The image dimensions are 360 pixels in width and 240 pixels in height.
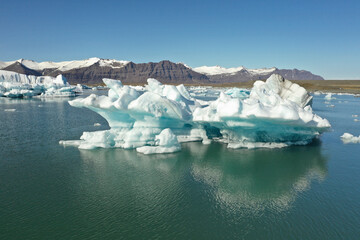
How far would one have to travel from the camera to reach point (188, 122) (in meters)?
24.1

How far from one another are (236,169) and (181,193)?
5532 mm

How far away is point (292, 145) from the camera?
939 inches

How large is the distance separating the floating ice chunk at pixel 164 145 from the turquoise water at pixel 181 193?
2.32ft

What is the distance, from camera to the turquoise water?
1084 cm

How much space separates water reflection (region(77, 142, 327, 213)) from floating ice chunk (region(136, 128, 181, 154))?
0.59 m

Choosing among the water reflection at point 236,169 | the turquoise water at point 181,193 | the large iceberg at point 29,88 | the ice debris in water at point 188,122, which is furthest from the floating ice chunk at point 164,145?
the large iceberg at point 29,88

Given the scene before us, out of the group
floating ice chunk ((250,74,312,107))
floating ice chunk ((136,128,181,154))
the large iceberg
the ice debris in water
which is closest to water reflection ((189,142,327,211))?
the ice debris in water

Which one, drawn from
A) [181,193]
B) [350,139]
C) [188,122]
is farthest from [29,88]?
[350,139]

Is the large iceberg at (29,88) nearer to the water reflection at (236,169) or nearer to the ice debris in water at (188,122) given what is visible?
the ice debris in water at (188,122)

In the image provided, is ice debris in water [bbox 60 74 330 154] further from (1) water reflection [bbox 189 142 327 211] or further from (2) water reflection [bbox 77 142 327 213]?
(1) water reflection [bbox 189 142 327 211]

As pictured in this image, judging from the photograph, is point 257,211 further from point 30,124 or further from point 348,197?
point 30,124

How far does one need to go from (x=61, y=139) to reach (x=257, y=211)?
2022 centimetres

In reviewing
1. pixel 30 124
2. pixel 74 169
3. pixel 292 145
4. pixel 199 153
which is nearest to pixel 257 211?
pixel 199 153

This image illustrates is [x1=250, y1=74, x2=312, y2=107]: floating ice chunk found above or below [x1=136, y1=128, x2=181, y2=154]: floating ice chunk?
above
